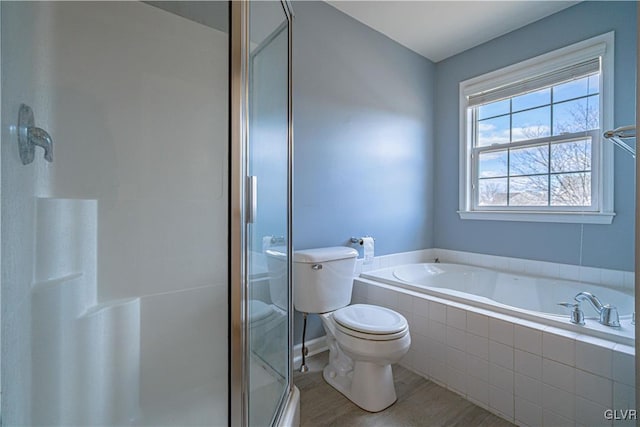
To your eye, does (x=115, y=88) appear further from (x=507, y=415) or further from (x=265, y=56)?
(x=507, y=415)

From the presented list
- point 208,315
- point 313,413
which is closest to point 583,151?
point 313,413

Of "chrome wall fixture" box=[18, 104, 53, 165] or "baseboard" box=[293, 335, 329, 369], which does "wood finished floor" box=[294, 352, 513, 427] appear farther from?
"chrome wall fixture" box=[18, 104, 53, 165]

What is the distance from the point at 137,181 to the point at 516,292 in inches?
104

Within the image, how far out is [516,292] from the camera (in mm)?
2164

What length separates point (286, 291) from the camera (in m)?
1.51

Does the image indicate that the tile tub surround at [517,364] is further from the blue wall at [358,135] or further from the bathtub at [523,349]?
the blue wall at [358,135]

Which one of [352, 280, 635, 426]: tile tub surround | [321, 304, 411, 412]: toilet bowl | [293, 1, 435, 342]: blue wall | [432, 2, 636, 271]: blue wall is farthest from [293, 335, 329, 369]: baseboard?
[432, 2, 636, 271]: blue wall

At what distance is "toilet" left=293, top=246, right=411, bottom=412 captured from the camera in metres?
1.40

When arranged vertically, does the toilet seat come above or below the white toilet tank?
below

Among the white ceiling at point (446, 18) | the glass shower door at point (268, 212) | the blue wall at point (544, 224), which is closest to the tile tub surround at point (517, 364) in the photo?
the glass shower door at point (268, 212)

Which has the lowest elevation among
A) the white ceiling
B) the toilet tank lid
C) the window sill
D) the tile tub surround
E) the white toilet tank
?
the tile tub surround

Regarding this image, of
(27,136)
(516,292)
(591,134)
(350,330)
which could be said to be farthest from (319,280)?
(591,134)

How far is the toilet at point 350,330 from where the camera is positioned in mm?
1404

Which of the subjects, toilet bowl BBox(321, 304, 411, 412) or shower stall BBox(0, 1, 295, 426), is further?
toilet bowl BBox(321, 304, 411, 412)
